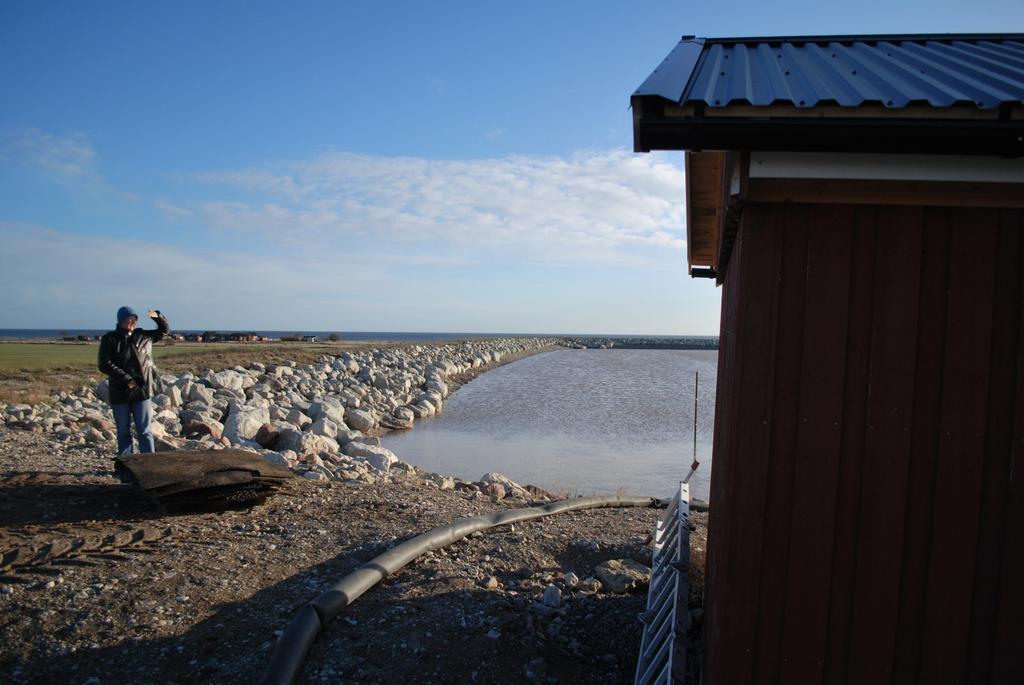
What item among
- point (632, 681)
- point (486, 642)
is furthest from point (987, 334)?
point (486, 642)

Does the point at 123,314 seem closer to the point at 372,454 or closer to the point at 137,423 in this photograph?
the point at 137,423

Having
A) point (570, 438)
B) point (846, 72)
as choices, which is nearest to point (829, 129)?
point (846, 72)

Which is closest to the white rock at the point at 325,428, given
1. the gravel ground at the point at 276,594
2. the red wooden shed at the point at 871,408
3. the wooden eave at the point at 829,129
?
the gravel ground at the point at 276,594

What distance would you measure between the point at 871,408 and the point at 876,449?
0.54ft

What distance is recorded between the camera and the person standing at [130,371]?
7312 mm

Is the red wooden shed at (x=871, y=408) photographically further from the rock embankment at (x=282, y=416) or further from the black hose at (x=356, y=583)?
the rock embankment at (x=282, y=416)

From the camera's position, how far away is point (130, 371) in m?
7.37

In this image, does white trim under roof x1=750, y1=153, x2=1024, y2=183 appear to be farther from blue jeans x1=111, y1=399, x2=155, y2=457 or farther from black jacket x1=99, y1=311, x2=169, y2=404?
blue jeans x1=111, y1=399, x2=155, y2=457


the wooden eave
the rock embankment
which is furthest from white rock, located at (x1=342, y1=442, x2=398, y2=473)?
the wooden eave

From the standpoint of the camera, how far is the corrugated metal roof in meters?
2.66

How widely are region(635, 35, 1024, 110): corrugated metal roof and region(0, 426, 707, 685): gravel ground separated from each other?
3261 millimetres

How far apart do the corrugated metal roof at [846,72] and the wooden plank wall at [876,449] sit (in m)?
0.43

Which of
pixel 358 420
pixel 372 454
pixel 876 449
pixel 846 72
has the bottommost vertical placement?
pixel 358 420

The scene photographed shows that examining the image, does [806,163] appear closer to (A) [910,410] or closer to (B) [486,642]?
(A) [910,410]
